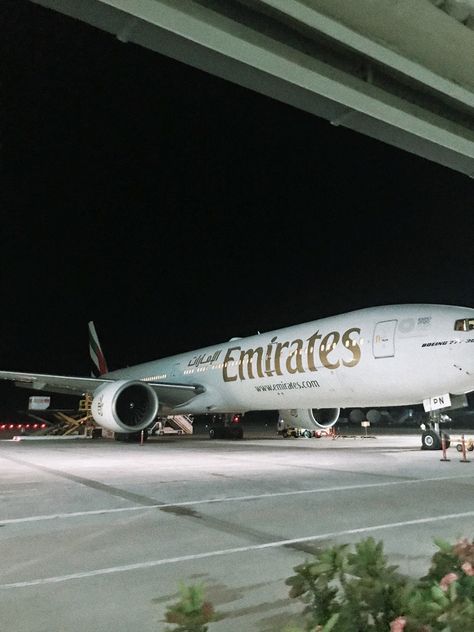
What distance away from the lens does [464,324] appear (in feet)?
34.3

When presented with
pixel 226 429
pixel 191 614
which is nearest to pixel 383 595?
pixel 191 614

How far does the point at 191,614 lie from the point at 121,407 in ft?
49.6

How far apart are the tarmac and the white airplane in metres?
3.13

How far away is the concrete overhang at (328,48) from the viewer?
1999 mm

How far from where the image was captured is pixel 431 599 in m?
1.64

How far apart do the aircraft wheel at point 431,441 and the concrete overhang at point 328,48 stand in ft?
33.7

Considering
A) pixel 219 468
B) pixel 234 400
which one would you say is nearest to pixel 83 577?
pixel 219 468

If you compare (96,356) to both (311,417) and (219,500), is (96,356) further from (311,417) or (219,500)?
(219,500)

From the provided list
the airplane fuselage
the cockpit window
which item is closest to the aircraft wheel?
the airplane fuselage

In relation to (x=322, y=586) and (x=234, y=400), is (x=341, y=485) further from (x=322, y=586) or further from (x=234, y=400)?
(x=234, y=400)

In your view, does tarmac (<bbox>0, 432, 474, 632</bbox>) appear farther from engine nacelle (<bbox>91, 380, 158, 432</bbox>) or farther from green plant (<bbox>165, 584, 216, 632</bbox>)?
engine nacelle (<bbox>91, 380, 158, 432</bbox>)

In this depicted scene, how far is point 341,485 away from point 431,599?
16.3 feet

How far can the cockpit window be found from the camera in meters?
10.4

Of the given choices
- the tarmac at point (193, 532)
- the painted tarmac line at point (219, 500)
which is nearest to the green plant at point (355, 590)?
the tarmac at point (193, 532)
